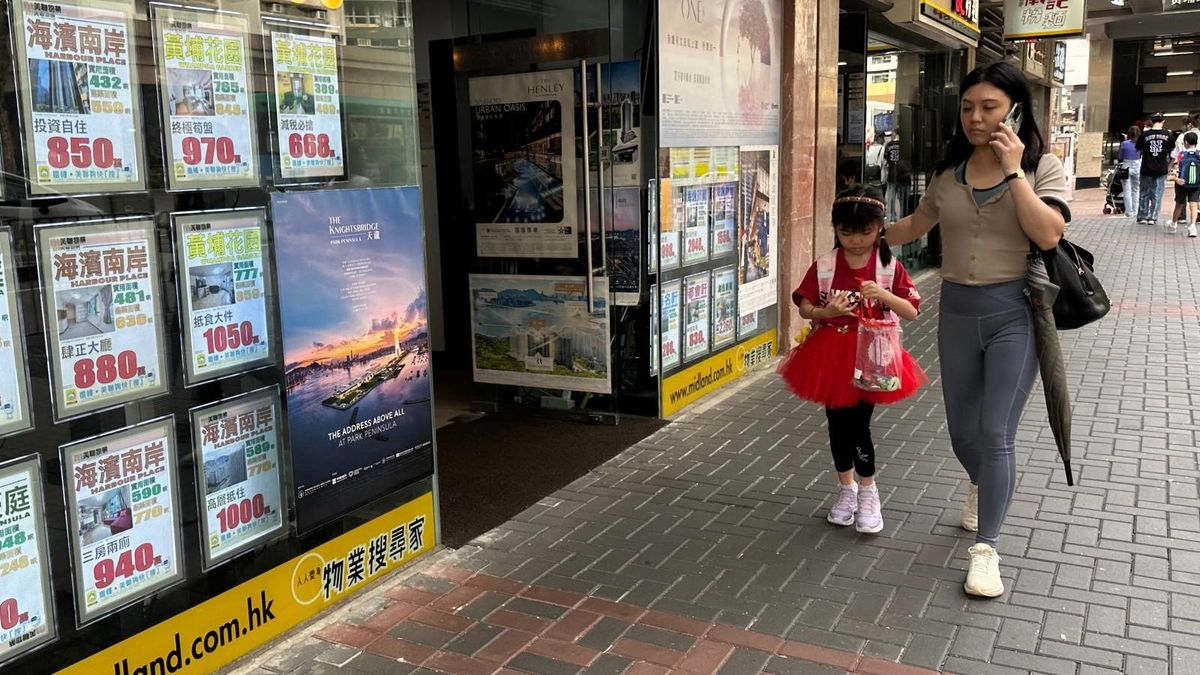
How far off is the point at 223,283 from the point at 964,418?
288 cm

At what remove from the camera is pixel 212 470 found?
3.18m

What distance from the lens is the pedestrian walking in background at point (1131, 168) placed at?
64.4 ft

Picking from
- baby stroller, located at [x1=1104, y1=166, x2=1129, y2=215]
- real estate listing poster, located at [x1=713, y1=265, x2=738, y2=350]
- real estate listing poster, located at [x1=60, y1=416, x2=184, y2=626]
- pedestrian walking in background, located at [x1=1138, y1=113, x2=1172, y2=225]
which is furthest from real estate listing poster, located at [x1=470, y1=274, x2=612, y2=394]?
baby stroller, located at [x1=1104, y1=166, x2=1129, y2=215]

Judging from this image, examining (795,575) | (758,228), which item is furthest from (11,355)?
(758,228)

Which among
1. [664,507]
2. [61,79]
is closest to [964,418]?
[664,507]

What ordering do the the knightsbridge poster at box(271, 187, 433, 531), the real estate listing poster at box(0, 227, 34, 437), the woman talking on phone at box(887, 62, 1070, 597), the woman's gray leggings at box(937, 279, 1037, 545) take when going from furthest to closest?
1. the woman's gray leggings at box(937, 279, 1037, 545)
2. the woman talking on phone at box(887, 62, 1070, 597)
3. the the knightsbridge poster at box(271, 187, 433, 531)
4. the real estate listing poster at box(0, 227, 34, 437)

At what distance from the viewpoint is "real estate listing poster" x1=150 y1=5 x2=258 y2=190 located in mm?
2928

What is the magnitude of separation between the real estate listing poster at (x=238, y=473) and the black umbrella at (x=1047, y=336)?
2.79 meters

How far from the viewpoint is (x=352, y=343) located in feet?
12.0

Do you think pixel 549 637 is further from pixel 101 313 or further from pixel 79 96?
pixel 79 96

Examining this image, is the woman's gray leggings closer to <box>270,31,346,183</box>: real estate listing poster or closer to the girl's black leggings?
the girl's black leggings

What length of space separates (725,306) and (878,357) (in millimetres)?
3085

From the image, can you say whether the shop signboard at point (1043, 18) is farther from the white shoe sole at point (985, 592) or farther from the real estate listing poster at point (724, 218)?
the white shoe sole at point (985, 592)

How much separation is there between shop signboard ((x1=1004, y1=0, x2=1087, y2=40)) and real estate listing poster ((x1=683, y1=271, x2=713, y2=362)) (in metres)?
9.65
